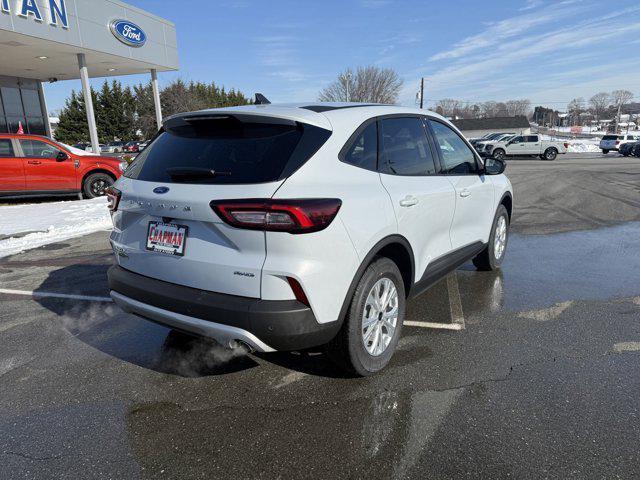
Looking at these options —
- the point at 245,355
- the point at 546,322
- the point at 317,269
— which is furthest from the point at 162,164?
the point at 546,322

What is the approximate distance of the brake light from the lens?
7.60 ft

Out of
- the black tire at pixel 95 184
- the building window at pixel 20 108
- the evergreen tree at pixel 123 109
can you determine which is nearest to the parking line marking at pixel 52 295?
the black tire at pixel 95 184

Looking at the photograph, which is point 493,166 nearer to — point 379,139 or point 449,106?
point 379,139

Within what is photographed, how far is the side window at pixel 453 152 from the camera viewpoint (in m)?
3.84

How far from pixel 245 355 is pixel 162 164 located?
1.53 metres

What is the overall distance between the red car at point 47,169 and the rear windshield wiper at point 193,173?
9813mm

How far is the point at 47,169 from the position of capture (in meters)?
10.6

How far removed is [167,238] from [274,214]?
766mm

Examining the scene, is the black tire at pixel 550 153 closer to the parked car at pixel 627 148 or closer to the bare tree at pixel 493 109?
the parked car at pixel 627 148

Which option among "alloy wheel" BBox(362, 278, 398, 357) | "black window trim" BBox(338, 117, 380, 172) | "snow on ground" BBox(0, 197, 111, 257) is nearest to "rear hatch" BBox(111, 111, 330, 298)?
"black window trim" BBox(338, 117, 380, 172)

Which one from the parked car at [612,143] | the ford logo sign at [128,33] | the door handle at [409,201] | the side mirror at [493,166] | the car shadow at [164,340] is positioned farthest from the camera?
the parked car at [612,143]

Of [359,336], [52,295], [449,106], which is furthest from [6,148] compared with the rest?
[449,106]

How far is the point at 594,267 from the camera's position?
538 cm

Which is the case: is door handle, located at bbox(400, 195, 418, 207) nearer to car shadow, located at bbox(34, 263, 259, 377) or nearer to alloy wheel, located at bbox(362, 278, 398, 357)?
alloy wheel, located at bbox(362, 278, 398, 357)
